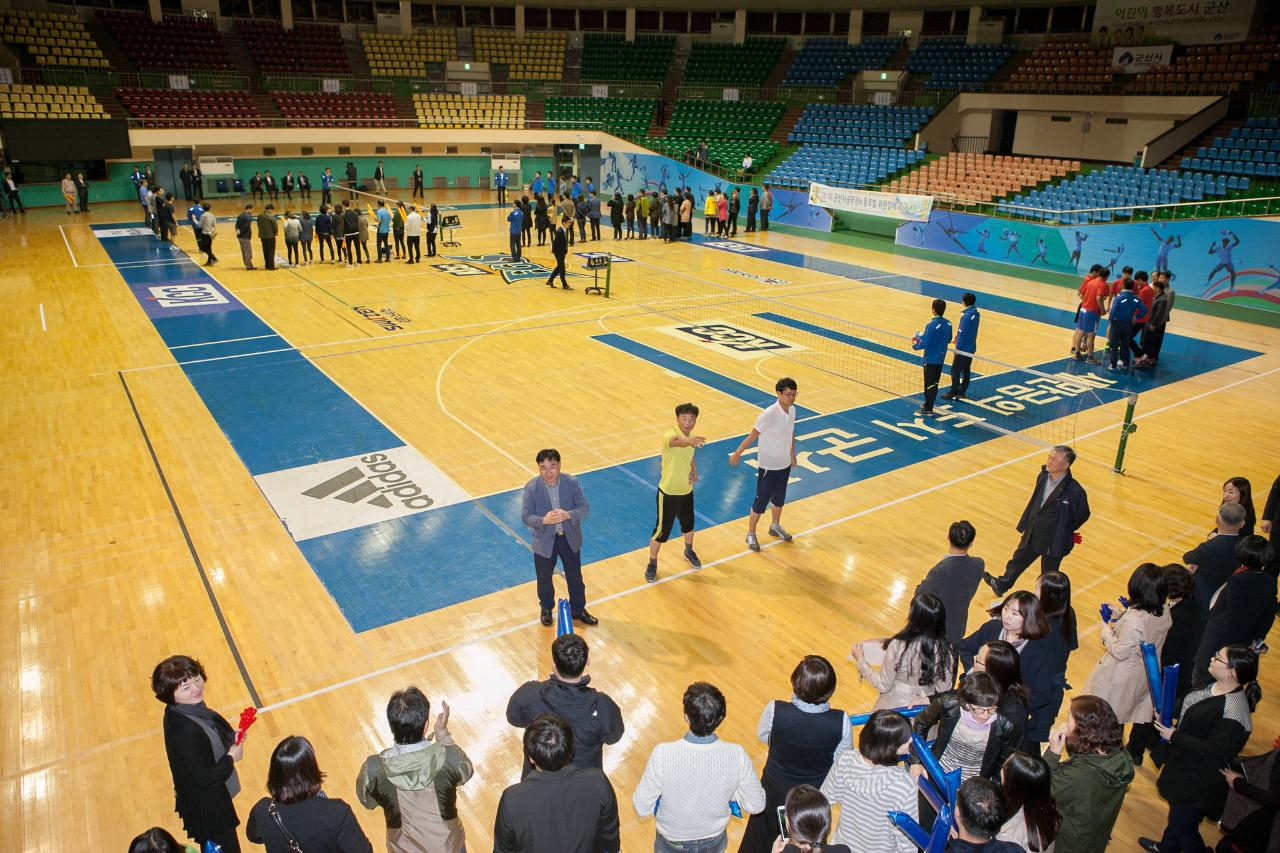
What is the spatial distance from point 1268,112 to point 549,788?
3170cm

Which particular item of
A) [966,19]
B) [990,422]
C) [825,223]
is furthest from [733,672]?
[966,19]

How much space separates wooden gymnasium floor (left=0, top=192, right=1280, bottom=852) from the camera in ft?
20.5

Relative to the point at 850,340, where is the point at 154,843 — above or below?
above

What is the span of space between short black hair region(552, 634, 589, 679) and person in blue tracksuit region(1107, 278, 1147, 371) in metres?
13.8

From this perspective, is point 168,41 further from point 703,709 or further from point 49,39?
point 703,709

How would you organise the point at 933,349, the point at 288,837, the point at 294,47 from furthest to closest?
the point at 294,47, the point at 933,349, the point at 288,837

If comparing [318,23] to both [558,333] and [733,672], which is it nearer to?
[558,333]

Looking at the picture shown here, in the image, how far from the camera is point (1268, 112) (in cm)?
2595

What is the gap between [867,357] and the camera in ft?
51.0

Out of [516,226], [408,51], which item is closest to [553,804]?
[516,226]

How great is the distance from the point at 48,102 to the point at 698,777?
3540cm

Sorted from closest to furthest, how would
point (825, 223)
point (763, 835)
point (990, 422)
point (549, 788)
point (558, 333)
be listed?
point (549, 788), point (763, 835), point (990, 422), point (558, 333), point (825, 223)

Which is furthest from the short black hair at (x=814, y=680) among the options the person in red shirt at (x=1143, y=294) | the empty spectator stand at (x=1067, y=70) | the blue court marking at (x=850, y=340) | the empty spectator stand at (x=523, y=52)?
the empty spectator stand at (x=523, y=52)

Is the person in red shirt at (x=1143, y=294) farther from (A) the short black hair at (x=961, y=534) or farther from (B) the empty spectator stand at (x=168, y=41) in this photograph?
(B) the empty spectator stand at (x=168, y=41)
